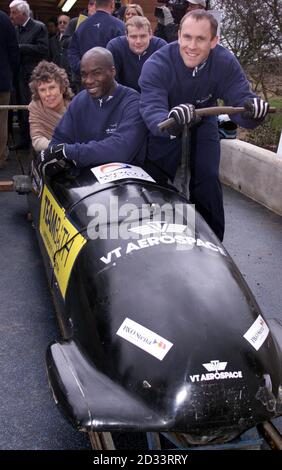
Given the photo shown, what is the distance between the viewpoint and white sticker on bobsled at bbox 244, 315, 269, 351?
1902 mm

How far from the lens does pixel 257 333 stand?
1.96 m

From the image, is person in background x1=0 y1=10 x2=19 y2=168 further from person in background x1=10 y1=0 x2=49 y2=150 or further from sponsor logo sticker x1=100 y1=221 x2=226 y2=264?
sponsor logo sticker x1=100 y1=221 x2=226 y2=264

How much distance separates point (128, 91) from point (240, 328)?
196 cm

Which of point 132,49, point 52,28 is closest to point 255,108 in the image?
point 132,49

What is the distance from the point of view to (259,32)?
9.28m

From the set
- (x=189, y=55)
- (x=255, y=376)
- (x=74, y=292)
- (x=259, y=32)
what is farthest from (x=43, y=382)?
(x=259, y=32)

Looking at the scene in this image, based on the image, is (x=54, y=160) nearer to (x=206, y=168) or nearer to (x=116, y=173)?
(x=116, y=173)

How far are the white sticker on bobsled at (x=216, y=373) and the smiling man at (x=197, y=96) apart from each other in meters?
1.38

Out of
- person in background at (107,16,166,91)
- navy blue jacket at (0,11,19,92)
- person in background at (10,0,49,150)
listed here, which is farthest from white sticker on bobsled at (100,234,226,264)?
person in background at (10,0,49,150)

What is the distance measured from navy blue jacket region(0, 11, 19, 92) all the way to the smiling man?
313 centimetres

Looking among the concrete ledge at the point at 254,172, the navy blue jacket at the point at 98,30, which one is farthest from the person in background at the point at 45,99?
the concrete ledge at the point at 254,172

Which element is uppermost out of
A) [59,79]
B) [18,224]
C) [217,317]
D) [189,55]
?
[189,55]

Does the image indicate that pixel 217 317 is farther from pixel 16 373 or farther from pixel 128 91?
pixel 128 91

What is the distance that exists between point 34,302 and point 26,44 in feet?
15.5
